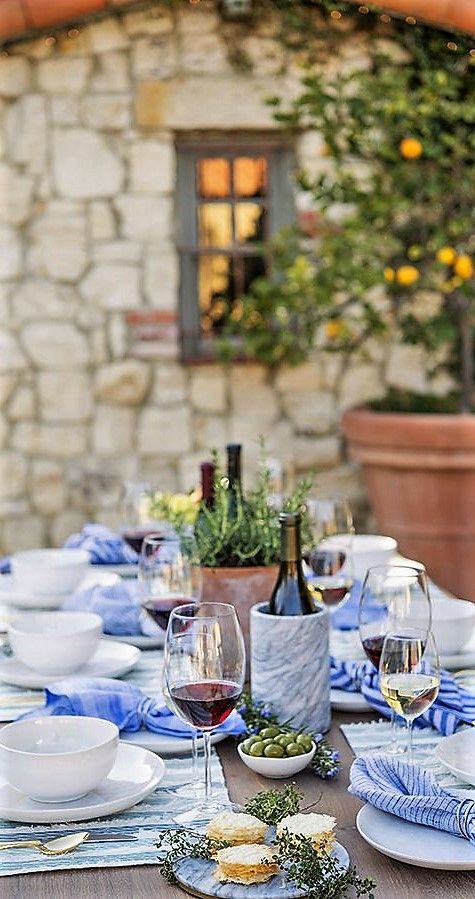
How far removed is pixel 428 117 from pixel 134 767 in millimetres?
3741

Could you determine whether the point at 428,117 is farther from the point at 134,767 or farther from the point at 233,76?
the point at 134,767

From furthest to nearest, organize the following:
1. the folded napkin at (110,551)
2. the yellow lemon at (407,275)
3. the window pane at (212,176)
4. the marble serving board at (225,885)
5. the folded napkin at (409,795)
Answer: the window pane at (212,176), the yellow lemon at (407,275), the folded napkin at (110,551), the folded napkin at (409,795), the marble serving board at (225,885)

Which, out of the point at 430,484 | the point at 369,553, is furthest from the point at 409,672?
the point at 430,484

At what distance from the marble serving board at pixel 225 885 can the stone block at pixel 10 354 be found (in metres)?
3.79

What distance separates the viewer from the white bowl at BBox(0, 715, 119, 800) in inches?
50.3

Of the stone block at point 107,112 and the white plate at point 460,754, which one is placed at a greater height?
the stone block at point 107,112

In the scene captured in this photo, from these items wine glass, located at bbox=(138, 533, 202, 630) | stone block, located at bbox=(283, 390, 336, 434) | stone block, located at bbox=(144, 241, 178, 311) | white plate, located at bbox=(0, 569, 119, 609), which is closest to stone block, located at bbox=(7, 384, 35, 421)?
stone block, located at bbox=(144, 241, 178, 311)

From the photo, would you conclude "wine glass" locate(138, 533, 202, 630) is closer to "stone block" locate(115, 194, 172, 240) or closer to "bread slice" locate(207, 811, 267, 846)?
"bread slice" locate(207, 811, 267, 846)

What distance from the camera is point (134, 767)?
1.42 m

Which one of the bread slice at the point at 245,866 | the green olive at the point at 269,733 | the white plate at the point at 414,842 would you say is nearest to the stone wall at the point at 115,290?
the green olive at the point at 269,733

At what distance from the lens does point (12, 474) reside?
4.85 m

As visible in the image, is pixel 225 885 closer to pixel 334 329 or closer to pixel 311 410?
pixel 334 329

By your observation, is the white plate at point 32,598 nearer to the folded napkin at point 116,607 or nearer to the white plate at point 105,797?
the folded napkin at point 116,607

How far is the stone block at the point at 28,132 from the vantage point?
475cm
